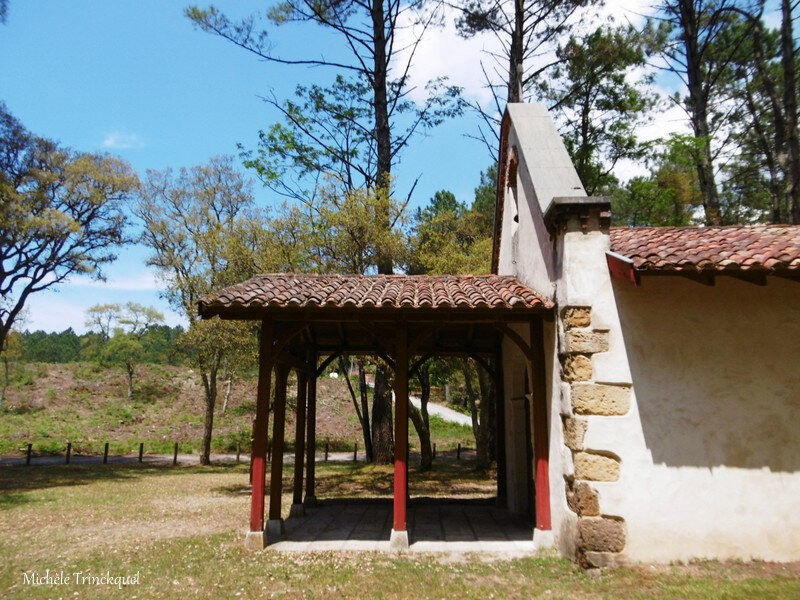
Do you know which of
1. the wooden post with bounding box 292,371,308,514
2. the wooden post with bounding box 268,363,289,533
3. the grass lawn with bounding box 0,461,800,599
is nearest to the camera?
the grass lawn with bounding box 0,461,800,599

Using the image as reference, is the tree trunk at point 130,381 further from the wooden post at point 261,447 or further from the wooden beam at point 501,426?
the wooden post at point 261,447

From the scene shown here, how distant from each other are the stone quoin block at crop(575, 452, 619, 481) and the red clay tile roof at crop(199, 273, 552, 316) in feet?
5.78

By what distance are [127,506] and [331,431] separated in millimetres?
19449

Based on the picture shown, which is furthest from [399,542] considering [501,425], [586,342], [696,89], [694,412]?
[696,89]

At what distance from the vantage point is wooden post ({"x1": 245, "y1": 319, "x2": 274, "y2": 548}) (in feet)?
21.6

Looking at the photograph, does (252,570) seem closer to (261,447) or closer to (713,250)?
(261,447)

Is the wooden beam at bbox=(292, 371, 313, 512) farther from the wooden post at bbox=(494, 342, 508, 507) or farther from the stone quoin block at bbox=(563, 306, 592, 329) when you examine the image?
the stone quoin block at bbox=(563, 306, 592, 329)

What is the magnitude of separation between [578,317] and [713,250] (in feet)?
4.97

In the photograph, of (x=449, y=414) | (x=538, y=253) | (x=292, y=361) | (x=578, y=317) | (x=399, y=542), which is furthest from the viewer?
(x=449, y=414)

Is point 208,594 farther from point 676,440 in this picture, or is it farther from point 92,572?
point 676,440

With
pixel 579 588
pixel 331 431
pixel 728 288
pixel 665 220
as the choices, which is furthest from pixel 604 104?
pixel 331 431

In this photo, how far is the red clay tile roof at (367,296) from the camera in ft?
20.3

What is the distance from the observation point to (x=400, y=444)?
669cm

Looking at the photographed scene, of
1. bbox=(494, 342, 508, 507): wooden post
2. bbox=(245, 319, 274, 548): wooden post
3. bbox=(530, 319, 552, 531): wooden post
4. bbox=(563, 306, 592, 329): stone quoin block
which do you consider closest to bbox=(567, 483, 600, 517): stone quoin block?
bbox=(530, 319, 552, 531): wooden post
